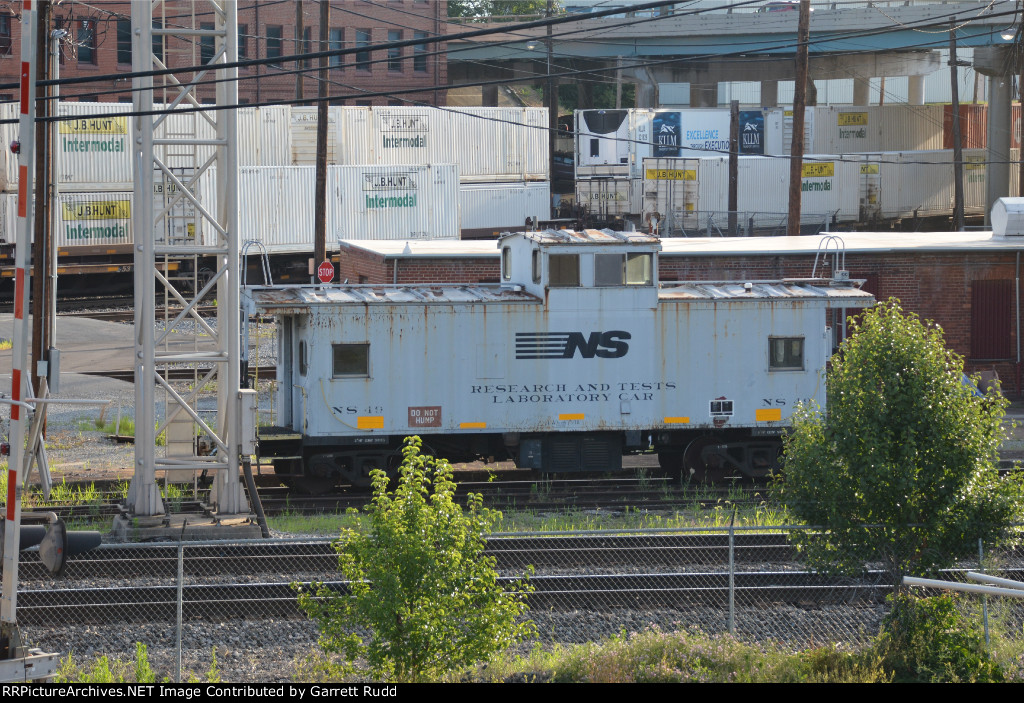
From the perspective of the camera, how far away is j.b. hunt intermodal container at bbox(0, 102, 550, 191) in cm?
3988

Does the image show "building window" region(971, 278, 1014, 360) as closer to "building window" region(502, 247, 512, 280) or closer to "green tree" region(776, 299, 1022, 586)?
"building window" region(502, 247, 512, 280)

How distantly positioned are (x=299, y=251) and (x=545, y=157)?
16.1 meters

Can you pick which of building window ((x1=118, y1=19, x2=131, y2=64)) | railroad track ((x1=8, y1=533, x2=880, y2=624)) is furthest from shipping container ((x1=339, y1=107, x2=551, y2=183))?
railroad track ((x1=8, y1=533, x2=880, y2=624))

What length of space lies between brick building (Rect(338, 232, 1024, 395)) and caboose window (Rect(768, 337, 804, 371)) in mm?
7813

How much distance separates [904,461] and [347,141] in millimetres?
40800

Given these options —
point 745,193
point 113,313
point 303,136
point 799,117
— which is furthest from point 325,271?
point 745,193

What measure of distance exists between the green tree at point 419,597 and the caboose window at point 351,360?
886cm

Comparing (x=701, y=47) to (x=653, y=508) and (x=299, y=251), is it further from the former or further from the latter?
(x=653, y=508)

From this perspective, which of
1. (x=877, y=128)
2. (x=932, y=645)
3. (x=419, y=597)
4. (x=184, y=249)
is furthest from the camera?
(x=877, y=128)

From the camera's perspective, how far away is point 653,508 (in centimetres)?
1794

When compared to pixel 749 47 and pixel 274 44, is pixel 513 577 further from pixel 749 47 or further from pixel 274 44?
pixel 749 47

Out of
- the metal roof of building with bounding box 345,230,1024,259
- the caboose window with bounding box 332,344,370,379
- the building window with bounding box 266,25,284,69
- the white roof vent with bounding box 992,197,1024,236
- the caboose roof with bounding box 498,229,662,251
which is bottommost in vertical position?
the caboose window with bounding box 332,344,370,379

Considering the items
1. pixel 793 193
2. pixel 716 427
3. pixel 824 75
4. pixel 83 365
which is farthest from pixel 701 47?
pixel 716 427

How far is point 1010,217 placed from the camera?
91.9 feet
